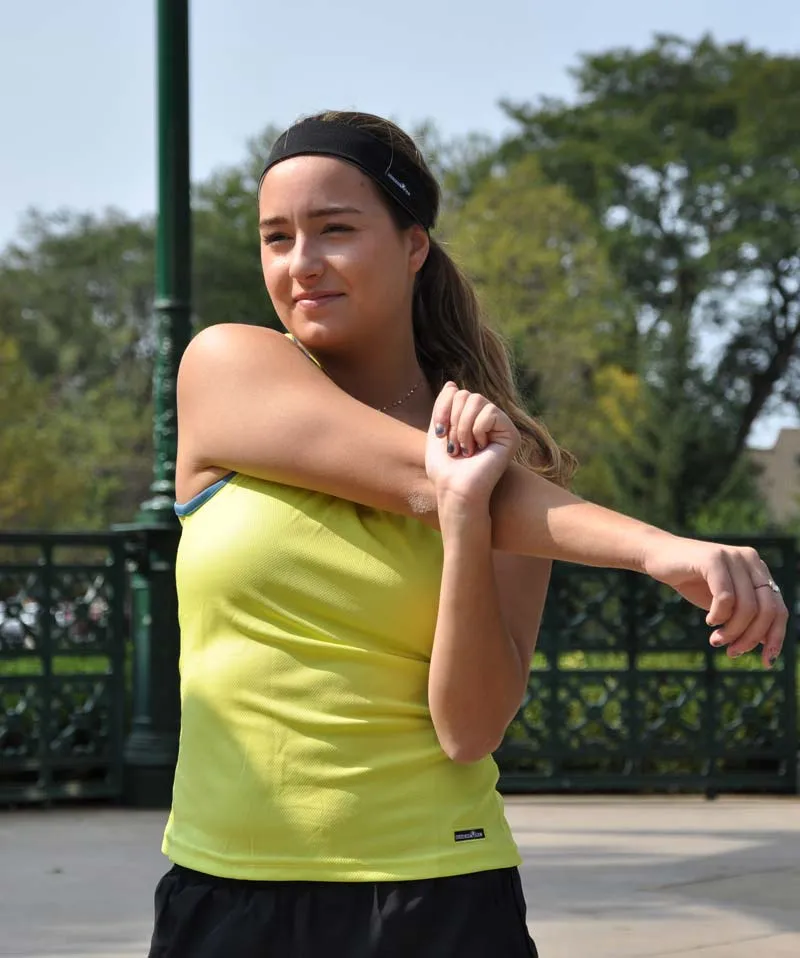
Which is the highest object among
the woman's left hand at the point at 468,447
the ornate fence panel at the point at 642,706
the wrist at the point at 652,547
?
the woman's left hand at the point at 468,447

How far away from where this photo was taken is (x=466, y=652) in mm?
1718

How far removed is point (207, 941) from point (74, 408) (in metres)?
48.1

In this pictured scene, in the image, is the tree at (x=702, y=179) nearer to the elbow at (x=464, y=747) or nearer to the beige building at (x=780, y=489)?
the beige building at (x=780, y=489)

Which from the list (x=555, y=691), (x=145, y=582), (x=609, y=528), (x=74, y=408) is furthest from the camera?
(x=74, y=408)

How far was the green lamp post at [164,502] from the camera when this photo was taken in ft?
26.4

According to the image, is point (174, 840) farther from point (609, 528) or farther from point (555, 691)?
point (555, 691)

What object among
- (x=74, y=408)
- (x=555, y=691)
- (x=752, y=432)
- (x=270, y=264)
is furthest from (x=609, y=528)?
(x=74, y=408)

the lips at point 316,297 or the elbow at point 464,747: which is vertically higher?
the lips at point 316,297

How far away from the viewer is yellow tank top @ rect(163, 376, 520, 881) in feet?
5.64

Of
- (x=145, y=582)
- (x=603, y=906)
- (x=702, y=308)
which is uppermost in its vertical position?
(x=702, y=308)

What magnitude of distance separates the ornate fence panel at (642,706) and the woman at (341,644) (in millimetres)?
6950

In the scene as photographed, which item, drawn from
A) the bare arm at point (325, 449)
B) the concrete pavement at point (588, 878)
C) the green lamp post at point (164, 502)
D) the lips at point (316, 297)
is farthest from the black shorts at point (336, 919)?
the green lamp post at point (164, 502)

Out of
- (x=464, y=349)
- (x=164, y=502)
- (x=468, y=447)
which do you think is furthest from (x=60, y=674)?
(x=468, y=447)

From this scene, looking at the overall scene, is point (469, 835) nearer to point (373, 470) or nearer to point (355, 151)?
point (373, 470)
